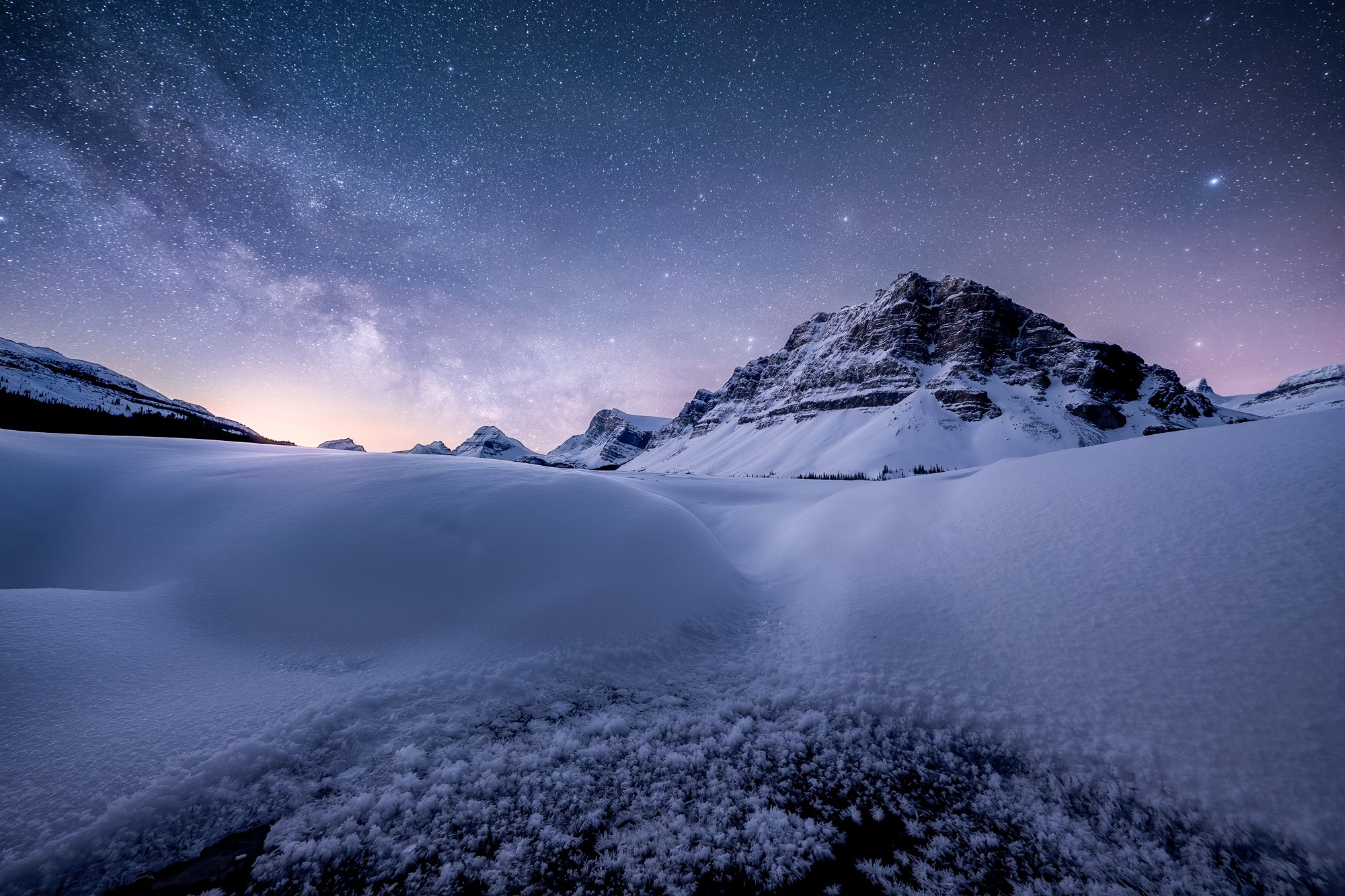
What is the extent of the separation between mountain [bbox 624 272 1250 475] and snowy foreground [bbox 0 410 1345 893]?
1960 inches

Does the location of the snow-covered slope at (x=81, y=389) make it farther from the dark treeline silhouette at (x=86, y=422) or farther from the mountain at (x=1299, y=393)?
the mountain at (x=1299, y=393)

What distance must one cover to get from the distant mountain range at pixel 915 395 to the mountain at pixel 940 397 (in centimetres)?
26

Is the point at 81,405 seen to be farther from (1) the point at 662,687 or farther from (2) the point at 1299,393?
(2) the point at 1299,393

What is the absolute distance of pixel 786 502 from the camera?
10.9 metres

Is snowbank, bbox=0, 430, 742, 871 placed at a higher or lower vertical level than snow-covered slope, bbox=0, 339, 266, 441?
lower

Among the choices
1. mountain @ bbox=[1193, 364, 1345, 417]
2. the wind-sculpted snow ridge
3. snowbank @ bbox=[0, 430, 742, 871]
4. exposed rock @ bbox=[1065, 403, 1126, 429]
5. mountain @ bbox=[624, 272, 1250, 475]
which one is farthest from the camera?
mountain @ bbox=[1193, 364, 1345, 417]

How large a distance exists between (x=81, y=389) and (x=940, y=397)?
12031 centimetres

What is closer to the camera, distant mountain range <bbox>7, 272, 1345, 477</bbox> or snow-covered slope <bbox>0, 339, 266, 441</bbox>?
snow-covered slope <bbox>0, 339, 266, 441</bbox>

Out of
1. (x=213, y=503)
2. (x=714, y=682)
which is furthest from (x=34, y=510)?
(x=714, y=682)

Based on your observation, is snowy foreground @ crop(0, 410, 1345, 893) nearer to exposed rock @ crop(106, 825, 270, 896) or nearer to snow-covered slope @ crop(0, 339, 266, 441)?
exposed rock @ crop(106, 825, 270, 896)

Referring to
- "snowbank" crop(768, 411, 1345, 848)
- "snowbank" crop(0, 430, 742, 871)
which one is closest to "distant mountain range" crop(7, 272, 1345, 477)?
"snowbank" crop(0, 430, 742, 871)

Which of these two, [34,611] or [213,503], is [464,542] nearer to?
[34,611]

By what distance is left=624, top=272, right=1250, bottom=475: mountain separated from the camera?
6025 centimetres

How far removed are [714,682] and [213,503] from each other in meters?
5.40
